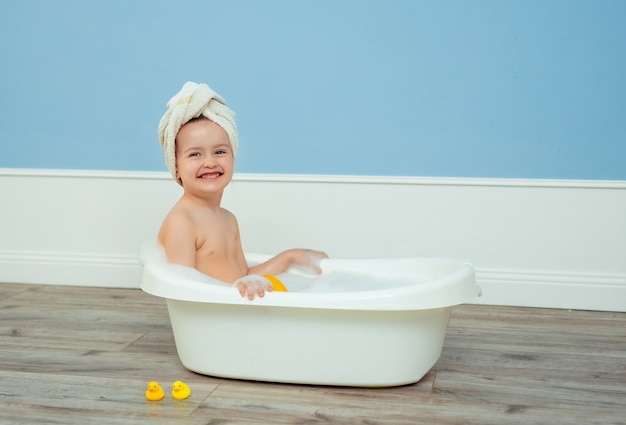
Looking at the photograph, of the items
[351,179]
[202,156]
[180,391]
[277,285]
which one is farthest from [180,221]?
[351,179]

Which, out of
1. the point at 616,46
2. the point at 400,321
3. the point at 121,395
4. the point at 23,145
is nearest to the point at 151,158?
the point at 23,145

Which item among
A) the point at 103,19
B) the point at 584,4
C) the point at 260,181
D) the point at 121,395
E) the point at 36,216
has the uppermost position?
the point at 584,4

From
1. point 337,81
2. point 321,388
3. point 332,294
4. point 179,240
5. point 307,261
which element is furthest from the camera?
point 337,81

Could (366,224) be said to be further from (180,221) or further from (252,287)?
(252,287)

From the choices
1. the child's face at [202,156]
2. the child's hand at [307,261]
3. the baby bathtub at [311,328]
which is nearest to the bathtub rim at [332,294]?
the baby bathtub at [311,328]

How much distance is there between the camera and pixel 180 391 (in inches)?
66.4

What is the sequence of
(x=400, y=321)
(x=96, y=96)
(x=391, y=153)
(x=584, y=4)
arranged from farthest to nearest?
(x=96, y=96) → (x=391, y=153) → (x=584, y=4) → (x=400, y=321)

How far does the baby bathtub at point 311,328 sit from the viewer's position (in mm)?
1645

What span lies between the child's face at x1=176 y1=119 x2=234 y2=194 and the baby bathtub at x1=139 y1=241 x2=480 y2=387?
233 millimetres

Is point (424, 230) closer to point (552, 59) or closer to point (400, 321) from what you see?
point (552, 59)

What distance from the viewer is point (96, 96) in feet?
9.06

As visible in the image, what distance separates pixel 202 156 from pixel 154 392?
23.3 inches

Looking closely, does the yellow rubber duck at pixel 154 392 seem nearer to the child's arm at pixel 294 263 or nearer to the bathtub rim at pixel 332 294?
the bathtub rim at pixel 332 294

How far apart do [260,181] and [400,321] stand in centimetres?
111
